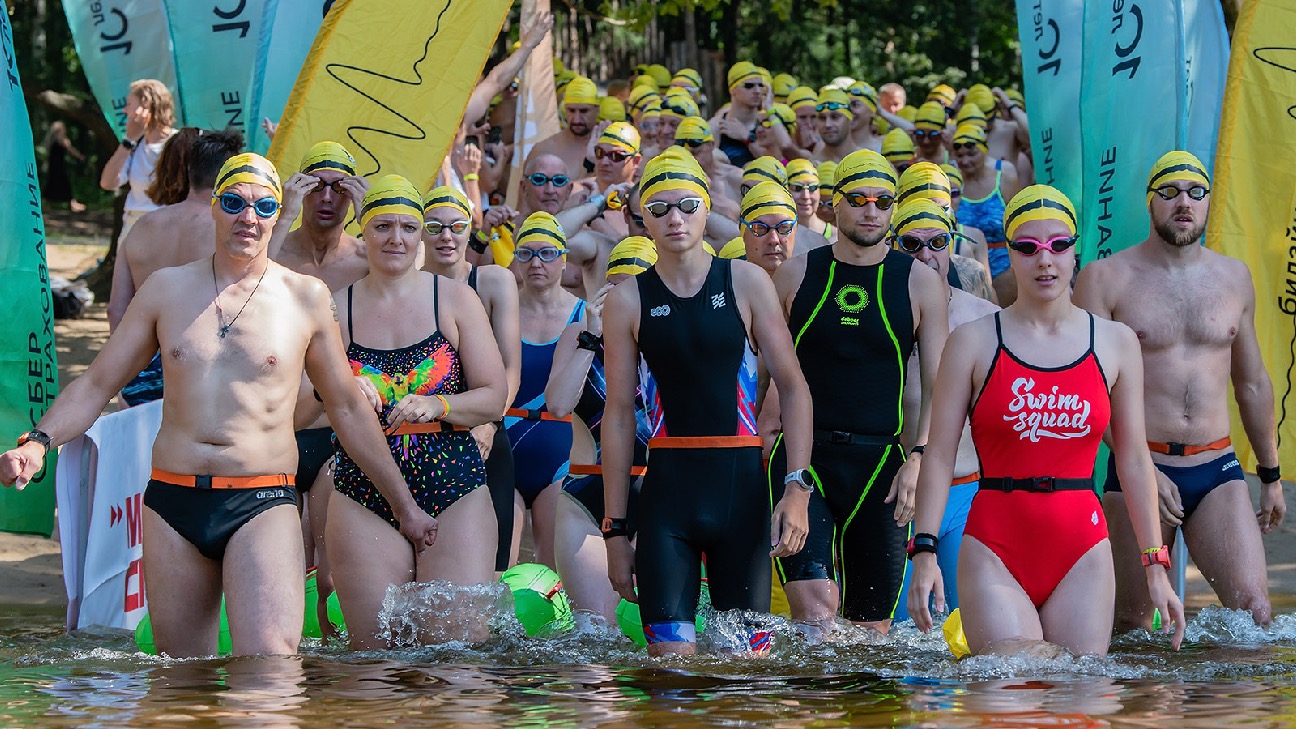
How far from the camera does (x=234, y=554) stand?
18.4 ft

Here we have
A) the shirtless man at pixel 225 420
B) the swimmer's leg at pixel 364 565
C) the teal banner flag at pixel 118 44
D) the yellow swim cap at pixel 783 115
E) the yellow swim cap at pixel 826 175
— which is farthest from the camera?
the yellow swim cap at pixel 783 115

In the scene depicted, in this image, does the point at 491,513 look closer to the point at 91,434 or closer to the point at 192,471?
the point at 192,471

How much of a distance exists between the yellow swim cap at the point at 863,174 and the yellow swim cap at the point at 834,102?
5.29 m

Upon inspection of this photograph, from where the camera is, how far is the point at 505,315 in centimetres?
703

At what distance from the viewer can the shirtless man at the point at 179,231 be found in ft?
25.1

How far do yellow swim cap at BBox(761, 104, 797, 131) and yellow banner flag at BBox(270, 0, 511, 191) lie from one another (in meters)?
4.56

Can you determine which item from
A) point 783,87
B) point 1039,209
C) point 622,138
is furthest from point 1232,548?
point 783,87

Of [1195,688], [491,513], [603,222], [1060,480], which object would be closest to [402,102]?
[603,222]

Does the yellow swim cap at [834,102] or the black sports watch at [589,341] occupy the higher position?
the yellow swim cap at [834,102]

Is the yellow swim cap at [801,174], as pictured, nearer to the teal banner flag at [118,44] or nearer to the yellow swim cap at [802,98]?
the yellow swim cap at [802,98]

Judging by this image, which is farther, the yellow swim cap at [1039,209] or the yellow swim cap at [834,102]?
the yellow swim cap at [834,102]

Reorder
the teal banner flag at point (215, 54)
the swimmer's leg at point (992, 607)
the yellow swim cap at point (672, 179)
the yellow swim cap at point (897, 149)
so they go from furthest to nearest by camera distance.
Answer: the yellow swim cap at point (897, 149) → the teal banner flag at point (215, 54) → the yellow swim cap at point (672, 179) → the swimmer's leg at point (992, 607)

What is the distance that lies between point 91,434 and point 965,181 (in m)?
6.72

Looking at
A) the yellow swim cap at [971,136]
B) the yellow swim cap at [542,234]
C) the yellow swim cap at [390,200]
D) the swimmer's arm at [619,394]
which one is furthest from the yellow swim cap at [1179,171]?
the yellow swim cap at [971,136]
